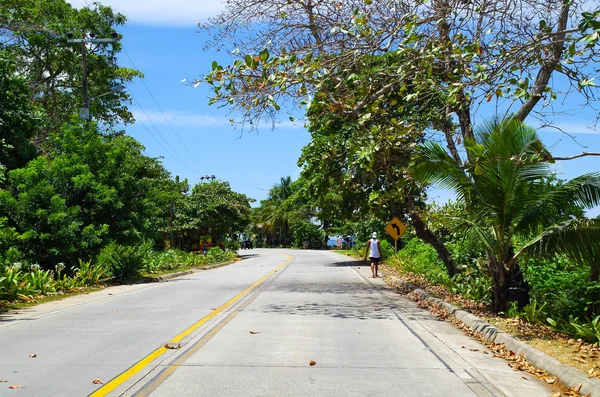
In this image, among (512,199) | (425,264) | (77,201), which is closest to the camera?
(512,199)

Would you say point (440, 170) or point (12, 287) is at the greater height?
point (440, 170)

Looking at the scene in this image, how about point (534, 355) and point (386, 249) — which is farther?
point (386, 249)

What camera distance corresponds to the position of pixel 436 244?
63.0 feet

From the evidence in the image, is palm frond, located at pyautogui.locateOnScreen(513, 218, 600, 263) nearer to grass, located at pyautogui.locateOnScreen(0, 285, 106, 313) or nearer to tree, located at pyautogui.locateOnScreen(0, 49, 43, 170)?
grass, located at pyautogui.locateOnScreen(0, 285, 106, 313)

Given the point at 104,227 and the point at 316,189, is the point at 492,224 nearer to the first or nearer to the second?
the point at 104,227

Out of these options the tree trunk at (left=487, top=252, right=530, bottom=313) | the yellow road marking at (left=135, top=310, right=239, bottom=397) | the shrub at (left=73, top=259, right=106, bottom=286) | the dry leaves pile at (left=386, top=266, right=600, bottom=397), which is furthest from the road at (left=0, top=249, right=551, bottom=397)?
the shrub at (left=73, top=259, right=106, bottom=286)

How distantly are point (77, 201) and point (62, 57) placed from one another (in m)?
13.9

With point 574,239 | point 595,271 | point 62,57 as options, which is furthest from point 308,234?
point 574,239

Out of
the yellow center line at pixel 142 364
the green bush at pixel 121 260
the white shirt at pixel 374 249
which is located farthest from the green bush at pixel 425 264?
the green bush at pixel 121 260

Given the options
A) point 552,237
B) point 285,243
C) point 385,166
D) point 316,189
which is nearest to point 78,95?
point 316,189

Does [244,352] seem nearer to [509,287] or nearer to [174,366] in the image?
[174,366]

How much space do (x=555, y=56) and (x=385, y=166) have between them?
7573mm

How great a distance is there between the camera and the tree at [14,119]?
17.8 m

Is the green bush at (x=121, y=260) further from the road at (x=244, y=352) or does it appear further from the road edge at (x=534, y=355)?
the road edge at (x=534, y=355)
